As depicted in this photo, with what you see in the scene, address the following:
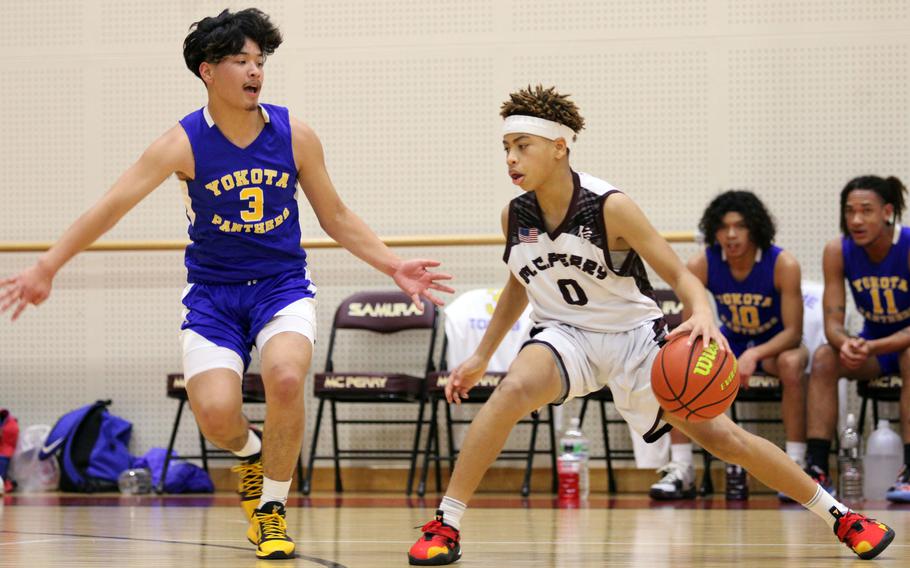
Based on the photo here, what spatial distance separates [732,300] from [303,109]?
3.06 m

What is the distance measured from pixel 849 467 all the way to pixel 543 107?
3620mm

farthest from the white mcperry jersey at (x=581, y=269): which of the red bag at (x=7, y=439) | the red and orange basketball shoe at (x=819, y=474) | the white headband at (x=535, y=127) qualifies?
the red bag at (x=7, y=439)

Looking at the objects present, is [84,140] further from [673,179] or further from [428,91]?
[673,179]

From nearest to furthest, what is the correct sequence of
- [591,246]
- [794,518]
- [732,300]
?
[591,246]
[794,518]
[732,300]

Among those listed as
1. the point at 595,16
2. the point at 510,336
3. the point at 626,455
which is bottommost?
the point at 626,455

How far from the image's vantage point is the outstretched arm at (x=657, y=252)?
137 inches

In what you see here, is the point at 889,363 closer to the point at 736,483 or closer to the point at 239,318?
the point at 736,483

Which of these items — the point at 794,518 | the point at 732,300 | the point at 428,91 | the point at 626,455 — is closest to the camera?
the point at 794,518

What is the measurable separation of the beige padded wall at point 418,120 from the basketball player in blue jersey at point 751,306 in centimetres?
77

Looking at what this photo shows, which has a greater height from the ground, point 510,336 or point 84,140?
point 84,140

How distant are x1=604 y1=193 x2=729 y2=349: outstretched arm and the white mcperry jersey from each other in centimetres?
4

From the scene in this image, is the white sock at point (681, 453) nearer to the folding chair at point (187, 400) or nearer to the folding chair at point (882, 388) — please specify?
the folding chair at point (882, 388)

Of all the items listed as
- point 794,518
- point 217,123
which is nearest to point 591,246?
point 217,123

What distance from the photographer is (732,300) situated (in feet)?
22.4
